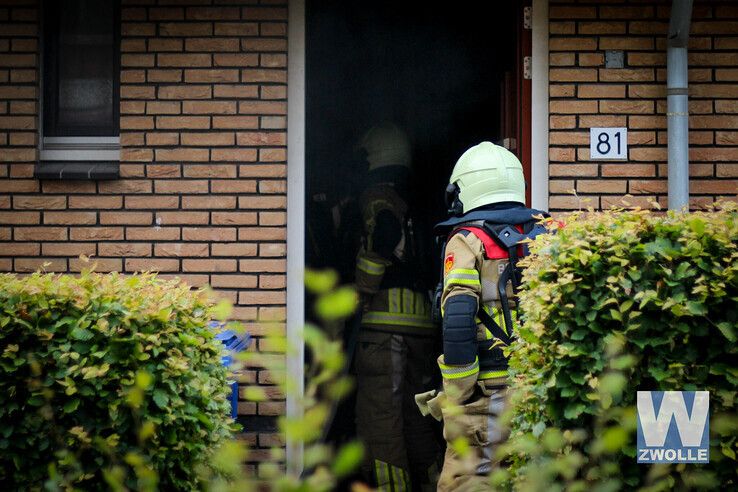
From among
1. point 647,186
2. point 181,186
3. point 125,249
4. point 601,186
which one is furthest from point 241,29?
point 647,186

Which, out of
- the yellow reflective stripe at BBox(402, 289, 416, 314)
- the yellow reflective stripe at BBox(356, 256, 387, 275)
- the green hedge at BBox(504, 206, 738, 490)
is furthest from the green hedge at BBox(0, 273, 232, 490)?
the yellow reflective stripe at BBox(402, 289, 416, 314)

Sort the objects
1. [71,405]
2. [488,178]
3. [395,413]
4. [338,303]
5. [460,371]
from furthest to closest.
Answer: [395,413], [488,178], [460,371], [71,405], [338,303]

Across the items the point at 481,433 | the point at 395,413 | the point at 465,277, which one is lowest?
the point at 395,413

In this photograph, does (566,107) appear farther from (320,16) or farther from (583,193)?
(320,16)

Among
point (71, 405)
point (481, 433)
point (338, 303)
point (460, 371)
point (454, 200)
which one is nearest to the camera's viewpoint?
point (338, 303)

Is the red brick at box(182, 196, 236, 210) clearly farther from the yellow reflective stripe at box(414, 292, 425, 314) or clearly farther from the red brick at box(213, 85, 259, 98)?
the yellow reflective stripe at box(414, 292, 425, 314)

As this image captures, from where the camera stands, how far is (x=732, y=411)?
3039mm

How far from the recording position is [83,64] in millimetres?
5762

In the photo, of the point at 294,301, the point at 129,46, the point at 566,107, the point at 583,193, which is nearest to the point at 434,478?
the point at 294,301

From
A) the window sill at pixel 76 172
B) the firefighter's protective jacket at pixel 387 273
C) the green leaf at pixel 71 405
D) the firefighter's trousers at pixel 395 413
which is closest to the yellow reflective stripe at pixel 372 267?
the firefighter's protective jacket at pixel 387 273

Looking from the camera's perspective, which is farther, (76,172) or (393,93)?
(393,93)

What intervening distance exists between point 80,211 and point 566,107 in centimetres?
291

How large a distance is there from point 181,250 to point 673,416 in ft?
10.9

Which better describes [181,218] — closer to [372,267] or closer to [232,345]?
[232,345]
